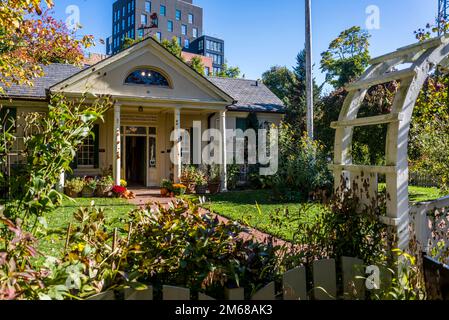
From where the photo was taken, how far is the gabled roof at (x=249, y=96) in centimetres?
1770

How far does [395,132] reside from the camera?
3115mm

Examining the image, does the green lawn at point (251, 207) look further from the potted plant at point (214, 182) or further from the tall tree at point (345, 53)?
the tall tree at point (345, 53)

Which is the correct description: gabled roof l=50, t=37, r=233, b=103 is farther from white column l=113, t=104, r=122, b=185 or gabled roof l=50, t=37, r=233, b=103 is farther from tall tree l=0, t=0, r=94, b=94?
white column l=113, t=104, r=122, b=185

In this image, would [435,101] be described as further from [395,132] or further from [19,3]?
[19,3]

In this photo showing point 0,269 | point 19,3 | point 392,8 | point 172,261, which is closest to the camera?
point 0,269

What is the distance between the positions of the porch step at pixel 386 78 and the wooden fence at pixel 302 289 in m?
1.77

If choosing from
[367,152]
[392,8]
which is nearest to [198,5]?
[367,152]

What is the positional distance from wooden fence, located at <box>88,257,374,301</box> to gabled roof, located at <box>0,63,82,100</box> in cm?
1221

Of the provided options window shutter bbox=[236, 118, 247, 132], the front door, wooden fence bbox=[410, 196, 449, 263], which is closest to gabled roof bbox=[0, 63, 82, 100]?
the front door

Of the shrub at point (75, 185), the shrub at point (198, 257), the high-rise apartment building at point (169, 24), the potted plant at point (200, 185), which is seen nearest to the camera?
the shrub at point (198, 257)

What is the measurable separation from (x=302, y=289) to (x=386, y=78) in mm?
2301

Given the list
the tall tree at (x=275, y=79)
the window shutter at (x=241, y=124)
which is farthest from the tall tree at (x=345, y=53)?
the window shutter at (x=241, y=124)

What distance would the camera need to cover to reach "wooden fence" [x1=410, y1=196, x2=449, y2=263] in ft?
11.8

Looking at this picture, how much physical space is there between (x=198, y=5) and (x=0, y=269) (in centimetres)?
8314
